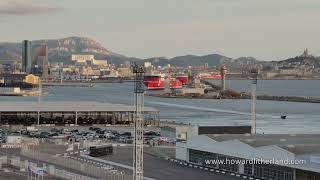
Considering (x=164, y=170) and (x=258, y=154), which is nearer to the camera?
(x=258, y=154)

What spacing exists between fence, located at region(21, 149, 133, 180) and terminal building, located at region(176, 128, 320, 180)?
9.93 ft

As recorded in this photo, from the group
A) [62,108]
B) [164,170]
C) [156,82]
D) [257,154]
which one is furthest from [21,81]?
[257,154]

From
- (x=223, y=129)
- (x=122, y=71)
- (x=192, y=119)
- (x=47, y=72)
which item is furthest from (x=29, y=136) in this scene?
(x=122, y=71)

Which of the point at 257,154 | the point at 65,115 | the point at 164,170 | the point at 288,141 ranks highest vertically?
the point at 288,141

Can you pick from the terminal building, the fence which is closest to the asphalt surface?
the terminal building

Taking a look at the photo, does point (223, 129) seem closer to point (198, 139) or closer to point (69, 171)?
point (198, 139)

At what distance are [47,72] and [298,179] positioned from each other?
496 ft

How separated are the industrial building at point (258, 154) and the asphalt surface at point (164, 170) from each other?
561 mm

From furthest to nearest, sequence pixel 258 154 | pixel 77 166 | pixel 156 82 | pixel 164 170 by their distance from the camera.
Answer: pixel 156 82, pixel 77 166, pixel 164 170, pixel 258 154

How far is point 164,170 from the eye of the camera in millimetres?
20422

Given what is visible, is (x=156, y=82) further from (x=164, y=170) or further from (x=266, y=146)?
(x=266, y=146)

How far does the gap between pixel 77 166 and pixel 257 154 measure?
517cm

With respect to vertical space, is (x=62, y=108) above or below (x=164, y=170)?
above

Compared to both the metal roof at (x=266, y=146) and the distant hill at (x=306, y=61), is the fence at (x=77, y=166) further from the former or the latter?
the distant hill at (x=306, y=61)
